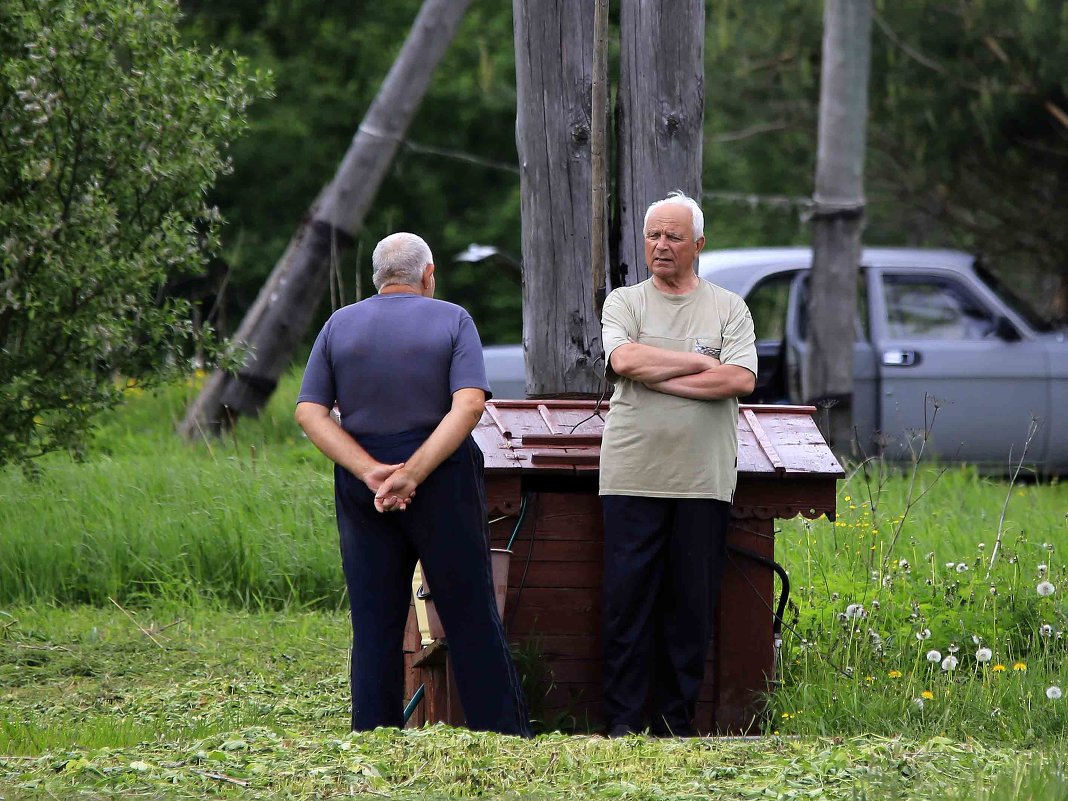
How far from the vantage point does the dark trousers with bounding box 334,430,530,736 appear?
195 inches

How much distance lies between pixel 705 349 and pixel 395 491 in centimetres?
119

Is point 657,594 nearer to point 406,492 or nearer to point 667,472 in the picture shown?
point 667,472

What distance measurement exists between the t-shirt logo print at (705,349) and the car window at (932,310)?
6.75 m

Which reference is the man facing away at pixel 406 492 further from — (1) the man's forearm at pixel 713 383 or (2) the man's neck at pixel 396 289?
(1) the man's forearm at pixel 713 383

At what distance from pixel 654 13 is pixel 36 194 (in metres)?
2.92

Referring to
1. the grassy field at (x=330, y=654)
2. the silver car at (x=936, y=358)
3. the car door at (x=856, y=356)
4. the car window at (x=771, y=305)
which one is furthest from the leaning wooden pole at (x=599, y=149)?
the car door at (x=856, y=356)

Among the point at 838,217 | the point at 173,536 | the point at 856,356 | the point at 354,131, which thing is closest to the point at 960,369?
the point at 856,356

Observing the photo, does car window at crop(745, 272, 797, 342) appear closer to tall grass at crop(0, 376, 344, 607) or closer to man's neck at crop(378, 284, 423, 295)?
tall grass at crop(0, 376, 344, 607)

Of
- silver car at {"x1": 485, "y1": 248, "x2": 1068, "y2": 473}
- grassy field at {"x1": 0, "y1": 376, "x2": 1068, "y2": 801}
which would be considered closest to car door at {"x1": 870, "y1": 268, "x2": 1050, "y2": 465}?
silver car at {"x1": 485, "y1": 248, "x2": 1068, "y2": 473}

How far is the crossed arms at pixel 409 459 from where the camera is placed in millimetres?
4871

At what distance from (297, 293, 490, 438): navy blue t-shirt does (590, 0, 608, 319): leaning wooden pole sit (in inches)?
43.4

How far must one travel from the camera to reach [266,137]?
2794cm

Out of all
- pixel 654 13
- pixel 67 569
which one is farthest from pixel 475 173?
pixel 654 13

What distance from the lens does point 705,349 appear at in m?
5.29
